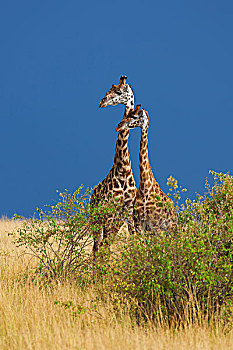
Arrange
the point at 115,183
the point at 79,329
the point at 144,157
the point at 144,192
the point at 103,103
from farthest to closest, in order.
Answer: the point at 115,183, the point at 103,103, the point at 144,157, the point at 144,192, the point at 79,329

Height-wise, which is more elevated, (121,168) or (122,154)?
(122,154)

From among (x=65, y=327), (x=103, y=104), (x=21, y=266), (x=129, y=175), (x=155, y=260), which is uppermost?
(x=103, y=104)

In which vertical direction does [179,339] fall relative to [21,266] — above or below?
below

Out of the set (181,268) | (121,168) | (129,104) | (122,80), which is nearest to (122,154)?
(121,168)

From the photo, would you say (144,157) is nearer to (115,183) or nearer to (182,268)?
(115,183)

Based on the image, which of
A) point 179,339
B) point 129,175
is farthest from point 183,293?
point 129,175

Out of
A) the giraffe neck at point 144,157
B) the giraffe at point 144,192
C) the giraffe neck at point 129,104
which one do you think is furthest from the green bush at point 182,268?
the giraffe neck at point 129,104

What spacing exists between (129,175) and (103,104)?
4.78 ft

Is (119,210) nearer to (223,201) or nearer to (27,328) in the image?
(223,201)

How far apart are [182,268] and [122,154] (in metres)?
3.38

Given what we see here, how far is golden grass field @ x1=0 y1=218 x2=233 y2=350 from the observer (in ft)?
18.9

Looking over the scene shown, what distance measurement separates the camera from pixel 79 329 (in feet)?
20.4

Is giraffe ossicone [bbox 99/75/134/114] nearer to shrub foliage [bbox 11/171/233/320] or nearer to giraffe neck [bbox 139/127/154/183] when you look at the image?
giraffe neck [bbox 139/127/154/183]

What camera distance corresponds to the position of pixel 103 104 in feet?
29.7
